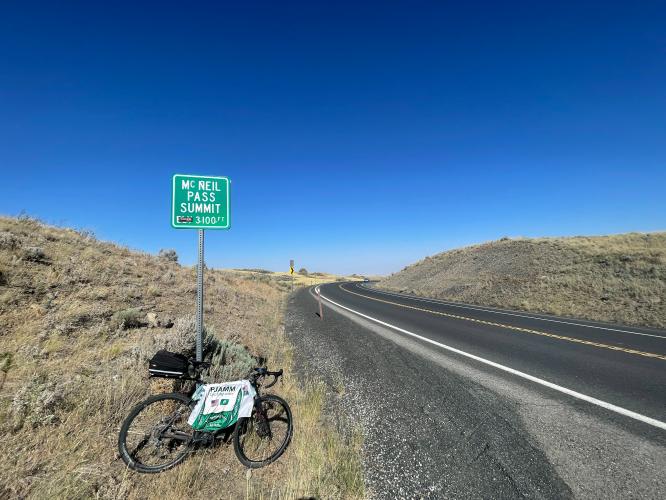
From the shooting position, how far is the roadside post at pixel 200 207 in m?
4.50

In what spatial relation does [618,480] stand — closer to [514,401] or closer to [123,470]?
[514,401]

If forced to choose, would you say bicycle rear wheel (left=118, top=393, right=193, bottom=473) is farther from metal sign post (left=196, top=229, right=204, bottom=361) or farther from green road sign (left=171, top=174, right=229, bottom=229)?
green road sign (left=171, top=174, right=229, bottom=229)

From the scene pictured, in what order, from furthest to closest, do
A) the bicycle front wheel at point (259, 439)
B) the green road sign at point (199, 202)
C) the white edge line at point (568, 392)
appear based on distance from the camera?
the green road sign at point (199, 202) → the white edge line at point (568, 392) → the bicycle front wheel at point (259, 439)

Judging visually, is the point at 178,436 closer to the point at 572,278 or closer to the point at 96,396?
the point at 96,396

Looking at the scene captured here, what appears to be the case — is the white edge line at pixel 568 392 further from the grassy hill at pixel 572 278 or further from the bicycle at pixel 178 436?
the grassy hill at pixel 572 278

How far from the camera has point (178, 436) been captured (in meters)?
3.38

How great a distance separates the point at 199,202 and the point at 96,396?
2857mm

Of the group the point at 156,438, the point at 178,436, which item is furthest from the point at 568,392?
the point at 156,438

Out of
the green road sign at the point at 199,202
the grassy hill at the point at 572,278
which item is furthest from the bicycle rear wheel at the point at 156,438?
the grassy hill at the point at 572,278

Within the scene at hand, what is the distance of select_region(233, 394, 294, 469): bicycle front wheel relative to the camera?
3479 millimetres

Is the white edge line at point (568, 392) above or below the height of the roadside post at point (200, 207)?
below

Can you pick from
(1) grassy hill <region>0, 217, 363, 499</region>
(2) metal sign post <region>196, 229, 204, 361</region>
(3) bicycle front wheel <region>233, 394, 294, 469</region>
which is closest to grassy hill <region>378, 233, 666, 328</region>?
(1) grassy hill <region>0, 217, 363, 499</region>

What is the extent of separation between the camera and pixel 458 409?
4.75m

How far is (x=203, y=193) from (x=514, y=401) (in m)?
5.94
